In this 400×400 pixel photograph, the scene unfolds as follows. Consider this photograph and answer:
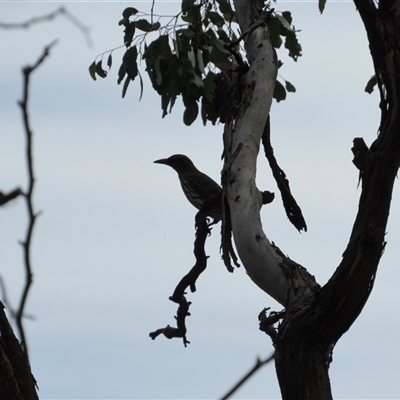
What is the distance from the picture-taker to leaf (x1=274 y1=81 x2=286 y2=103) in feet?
16.9

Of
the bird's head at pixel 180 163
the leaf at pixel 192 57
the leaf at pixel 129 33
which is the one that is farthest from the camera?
the bird's head at pixel 180 163

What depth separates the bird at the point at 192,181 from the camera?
7547 millimetres

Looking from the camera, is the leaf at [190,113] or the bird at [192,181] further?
the bird at [192,181]

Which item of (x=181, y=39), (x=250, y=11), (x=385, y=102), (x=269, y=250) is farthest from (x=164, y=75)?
(x=385, y=102)

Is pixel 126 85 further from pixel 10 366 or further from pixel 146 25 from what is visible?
pixel 10 366

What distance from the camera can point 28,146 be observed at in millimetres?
940

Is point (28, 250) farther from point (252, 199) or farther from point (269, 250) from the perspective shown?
point (252, 199)

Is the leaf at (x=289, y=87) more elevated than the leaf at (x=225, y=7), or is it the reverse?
the leaf at (x=225, y=7)

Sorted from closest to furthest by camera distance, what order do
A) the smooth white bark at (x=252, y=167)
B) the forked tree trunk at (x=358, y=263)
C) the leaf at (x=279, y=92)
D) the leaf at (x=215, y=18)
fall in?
the forked tree trunk at (x=358, y=263) → the smooth white bark at (x=252, y=167) → the leaf at (x=279, y=92) → the leaf at (x=215, y=18)

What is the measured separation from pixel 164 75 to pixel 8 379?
2.61 metres

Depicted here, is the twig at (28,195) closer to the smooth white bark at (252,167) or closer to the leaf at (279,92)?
the smooth white bark at (252,167)

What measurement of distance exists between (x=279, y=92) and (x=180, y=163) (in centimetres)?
341

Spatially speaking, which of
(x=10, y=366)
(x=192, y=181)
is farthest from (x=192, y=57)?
(x=192, y=181)

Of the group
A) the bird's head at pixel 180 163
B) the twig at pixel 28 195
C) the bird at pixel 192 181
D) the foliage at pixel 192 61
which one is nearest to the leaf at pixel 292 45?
the foliage at pixel 192 61
